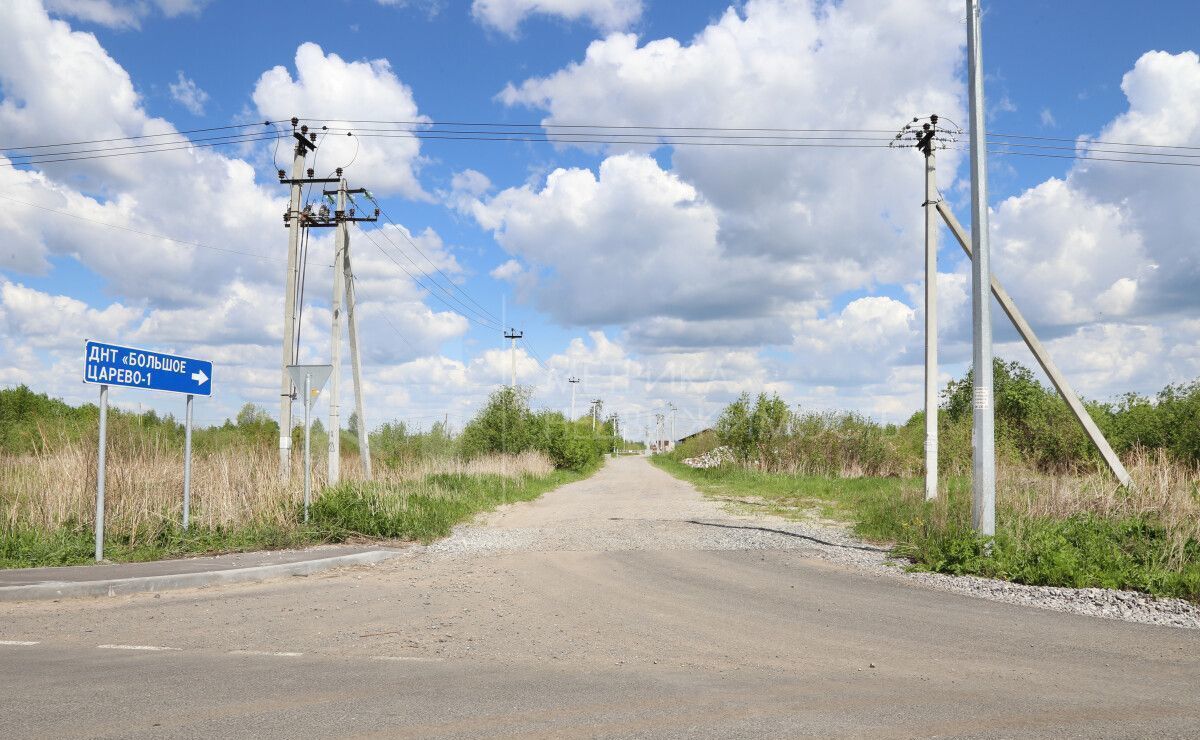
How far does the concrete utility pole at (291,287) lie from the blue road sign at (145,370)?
646 centimetres

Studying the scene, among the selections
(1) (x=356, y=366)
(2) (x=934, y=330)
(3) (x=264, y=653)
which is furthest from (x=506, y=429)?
(3) (x=264, y=653)

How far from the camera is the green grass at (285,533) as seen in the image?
11.4 metres

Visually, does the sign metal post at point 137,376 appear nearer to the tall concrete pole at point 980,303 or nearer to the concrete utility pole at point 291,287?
the concrete utility pole at point 291,287

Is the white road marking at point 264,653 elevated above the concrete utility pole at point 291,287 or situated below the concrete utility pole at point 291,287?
below

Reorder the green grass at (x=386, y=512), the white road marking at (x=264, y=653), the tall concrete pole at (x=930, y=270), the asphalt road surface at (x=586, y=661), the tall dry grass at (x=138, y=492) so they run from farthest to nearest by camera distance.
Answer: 1. the tall concrete pole at (x=930, y=270)
2. the green grass at (x=386, y=512)
3. the tall dry grass at (x=138, y=492)
4. the white road marking at (x=264, y=653)
5. the asphalt road surface at (x=586, y=661)

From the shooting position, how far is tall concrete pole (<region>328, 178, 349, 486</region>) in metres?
20.3

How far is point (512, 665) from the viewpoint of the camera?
239 inches

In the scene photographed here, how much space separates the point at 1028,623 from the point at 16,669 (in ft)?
29.2

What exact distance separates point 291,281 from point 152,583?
13.7 m

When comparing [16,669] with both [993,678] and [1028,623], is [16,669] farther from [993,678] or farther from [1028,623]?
[1028,623]

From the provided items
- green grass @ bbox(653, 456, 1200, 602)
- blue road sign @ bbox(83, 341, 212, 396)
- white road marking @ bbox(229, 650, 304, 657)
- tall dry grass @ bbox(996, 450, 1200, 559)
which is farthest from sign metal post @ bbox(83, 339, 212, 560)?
tall dry grass @ bbox(996, 450, 1200, 559)

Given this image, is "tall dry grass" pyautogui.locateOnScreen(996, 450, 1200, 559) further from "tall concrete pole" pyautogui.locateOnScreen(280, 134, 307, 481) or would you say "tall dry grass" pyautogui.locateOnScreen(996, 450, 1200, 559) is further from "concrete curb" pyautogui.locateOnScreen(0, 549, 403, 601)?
"tall concrete pole" pyautogui.locateOnScreen(280, 134, 307, 481)

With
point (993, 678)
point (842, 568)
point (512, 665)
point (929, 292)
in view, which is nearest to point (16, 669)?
point (512, 665)

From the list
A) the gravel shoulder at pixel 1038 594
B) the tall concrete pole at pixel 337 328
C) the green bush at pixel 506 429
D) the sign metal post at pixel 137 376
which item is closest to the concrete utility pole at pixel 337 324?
the tall concrete pole at pixel 337 328
